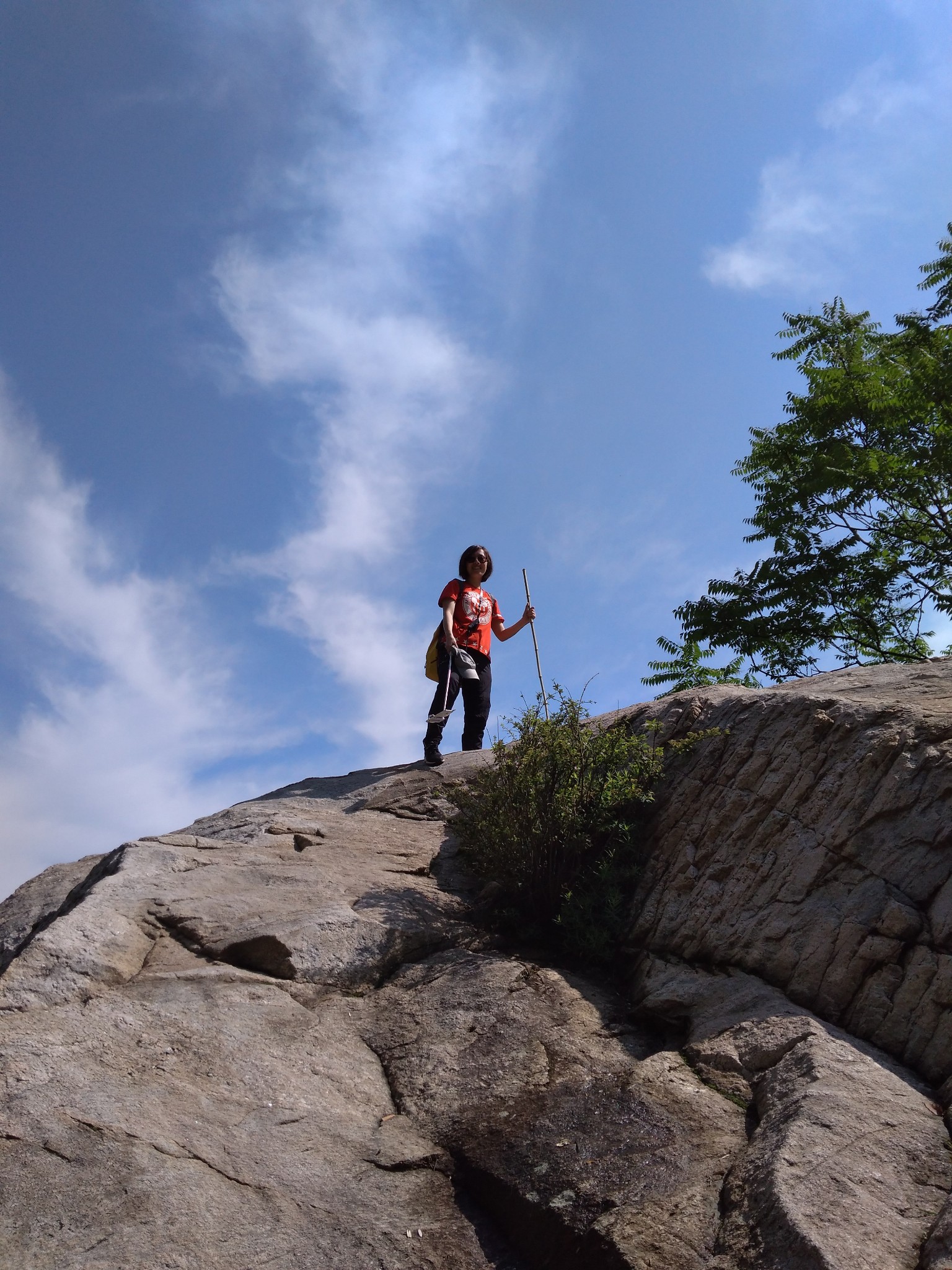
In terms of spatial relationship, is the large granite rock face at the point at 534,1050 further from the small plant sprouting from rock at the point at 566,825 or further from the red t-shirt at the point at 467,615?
the red t-shirt at the point at 467,615

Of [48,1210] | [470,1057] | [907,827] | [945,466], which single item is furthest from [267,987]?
[945,466]

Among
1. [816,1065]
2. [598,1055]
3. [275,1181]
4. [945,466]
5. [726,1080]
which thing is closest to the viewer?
[275,1181]

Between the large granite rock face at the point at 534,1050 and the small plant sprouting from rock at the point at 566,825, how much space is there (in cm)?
21

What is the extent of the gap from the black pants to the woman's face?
85 cm

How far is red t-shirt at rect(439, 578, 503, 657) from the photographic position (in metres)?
9.78

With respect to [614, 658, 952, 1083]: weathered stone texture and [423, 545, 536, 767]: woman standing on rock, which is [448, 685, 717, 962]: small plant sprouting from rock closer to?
[614, 658, 952, 1083]: weathered stone texture

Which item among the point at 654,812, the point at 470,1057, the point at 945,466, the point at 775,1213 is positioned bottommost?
the point at 775,1213

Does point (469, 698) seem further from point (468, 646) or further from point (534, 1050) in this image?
point (534, 1050)

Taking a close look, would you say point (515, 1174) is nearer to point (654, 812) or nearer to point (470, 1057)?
point (470, 1057)

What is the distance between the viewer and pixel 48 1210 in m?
3.66

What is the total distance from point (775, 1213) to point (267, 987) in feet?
10.1

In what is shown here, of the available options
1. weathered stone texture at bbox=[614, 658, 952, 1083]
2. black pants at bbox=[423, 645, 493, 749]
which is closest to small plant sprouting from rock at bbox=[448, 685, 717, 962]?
weathered stone texture at bbox=[614, 658, 952, 1083]

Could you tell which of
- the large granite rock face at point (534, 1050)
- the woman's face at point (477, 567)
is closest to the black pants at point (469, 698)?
the woman's face at point (477, 567)

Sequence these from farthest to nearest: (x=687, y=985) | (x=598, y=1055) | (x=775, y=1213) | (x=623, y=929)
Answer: (x=623, y=929) → (x=687, y=985) → (x=598, y=1055) → (x=775, y=1213)
